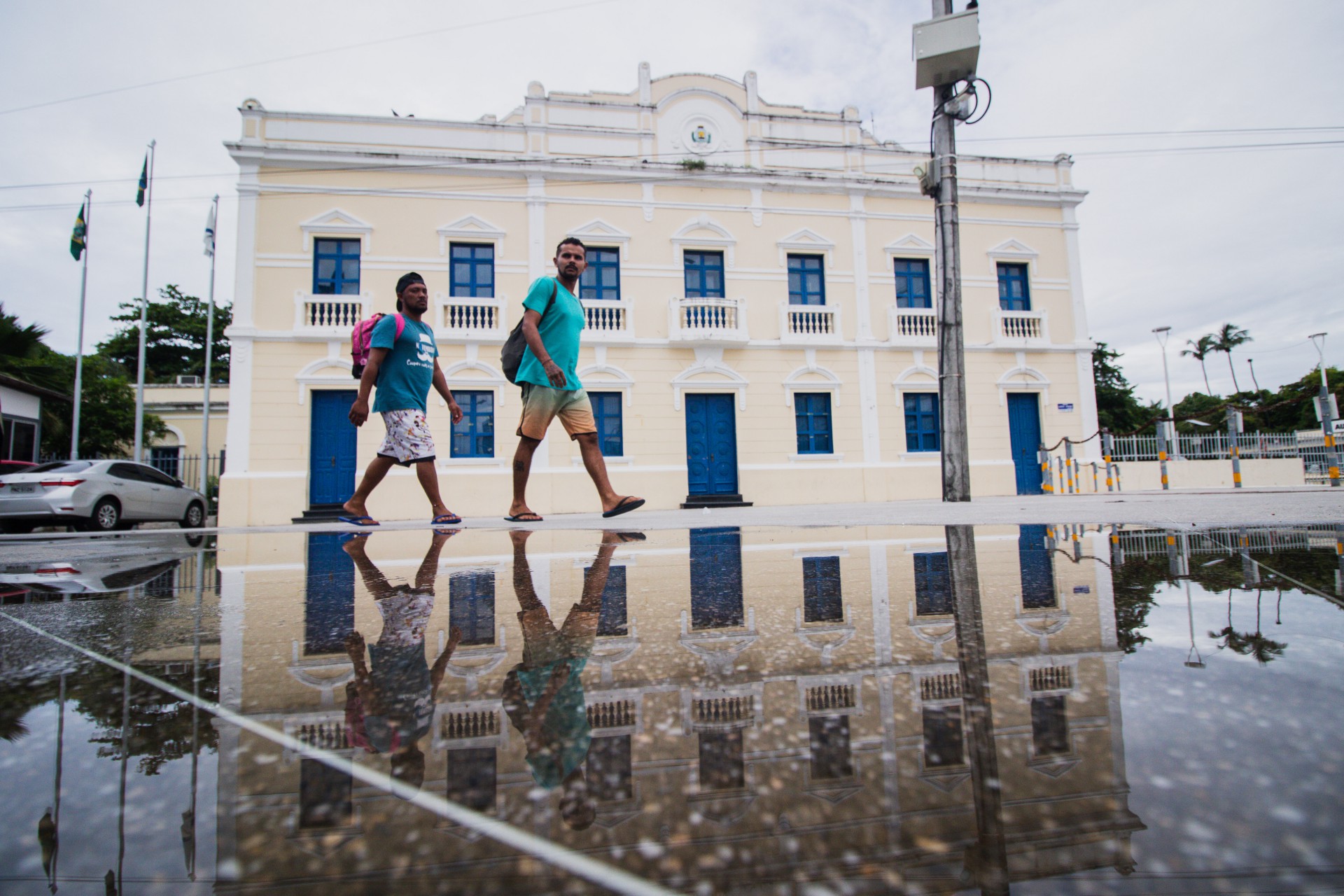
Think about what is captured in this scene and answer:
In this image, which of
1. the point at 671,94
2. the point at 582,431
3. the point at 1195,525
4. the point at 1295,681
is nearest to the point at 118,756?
the point at 1295,681

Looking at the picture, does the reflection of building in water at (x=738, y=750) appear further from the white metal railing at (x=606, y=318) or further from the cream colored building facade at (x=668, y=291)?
the white metal railing at (x=606, y=318)

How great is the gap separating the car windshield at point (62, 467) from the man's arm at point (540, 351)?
1025 centimetres

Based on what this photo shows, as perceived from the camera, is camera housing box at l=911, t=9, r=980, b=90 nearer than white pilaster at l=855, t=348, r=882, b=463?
Yes

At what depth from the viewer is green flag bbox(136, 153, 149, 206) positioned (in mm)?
18141

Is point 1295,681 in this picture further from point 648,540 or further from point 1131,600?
point 648,540

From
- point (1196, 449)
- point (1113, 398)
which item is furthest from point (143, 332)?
point (1113, 398)

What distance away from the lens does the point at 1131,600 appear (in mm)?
1437

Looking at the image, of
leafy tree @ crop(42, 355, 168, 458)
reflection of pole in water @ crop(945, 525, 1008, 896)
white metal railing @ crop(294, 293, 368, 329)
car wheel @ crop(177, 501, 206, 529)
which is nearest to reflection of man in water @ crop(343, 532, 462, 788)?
reflection of pole in water @ crop(945, 525, 1008, 896)

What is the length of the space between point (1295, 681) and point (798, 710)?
0.67 meters

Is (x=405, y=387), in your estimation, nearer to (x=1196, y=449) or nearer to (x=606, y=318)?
(x=606, y=318)

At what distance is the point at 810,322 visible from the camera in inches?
573

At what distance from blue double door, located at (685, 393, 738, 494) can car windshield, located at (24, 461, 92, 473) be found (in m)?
10.3

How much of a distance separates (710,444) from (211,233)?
16465 mm

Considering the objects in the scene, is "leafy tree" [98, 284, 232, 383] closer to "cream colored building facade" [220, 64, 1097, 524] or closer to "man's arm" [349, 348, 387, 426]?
"cream colored building facade" [220, 64, 1097, 524]
